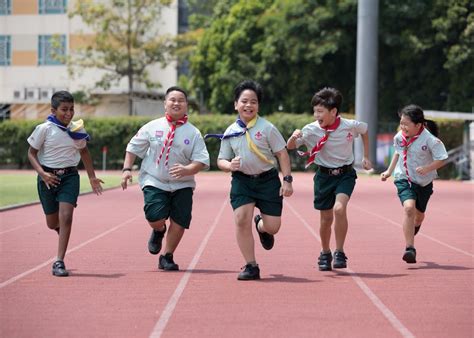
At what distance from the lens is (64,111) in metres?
9.99

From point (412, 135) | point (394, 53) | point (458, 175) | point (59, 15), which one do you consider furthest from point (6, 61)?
point (412, 135)

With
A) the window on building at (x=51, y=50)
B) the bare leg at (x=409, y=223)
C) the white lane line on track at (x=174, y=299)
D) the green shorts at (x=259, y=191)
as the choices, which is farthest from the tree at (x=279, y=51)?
the green shorts at (x=259, y=191)

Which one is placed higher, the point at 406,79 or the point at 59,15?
the point at 59,15

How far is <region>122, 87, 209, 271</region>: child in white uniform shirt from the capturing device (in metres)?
9.87

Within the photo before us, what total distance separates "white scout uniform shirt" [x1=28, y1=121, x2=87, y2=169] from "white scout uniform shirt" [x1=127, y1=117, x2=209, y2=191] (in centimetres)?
66

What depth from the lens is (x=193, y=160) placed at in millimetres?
9820

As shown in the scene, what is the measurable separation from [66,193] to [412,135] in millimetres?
3958

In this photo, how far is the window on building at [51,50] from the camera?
57.7m

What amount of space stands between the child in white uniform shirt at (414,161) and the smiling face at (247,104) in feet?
7.21

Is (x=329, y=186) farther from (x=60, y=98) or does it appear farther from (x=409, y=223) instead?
(x=60, y=98)

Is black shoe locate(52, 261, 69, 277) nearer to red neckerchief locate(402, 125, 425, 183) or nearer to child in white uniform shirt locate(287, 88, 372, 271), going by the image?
child in white uniform shirt locate(287, 88, 372, 271)

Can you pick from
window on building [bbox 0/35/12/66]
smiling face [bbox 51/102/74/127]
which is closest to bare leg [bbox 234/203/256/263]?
smiling face [bbox 51/102/74/127]

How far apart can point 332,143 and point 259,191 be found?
112 cm

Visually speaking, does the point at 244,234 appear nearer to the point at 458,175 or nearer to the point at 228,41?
the point at 458,175
